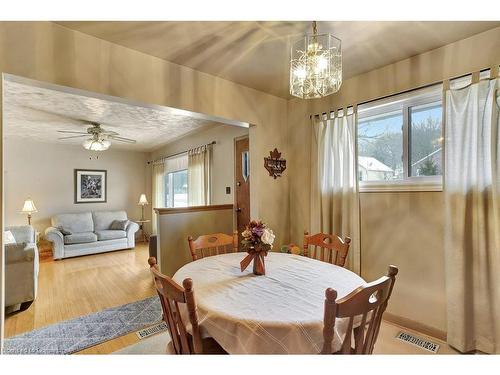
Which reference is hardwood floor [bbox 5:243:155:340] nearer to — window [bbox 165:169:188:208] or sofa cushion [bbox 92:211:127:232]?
sofa cushion [bbox 92:211:127:232]

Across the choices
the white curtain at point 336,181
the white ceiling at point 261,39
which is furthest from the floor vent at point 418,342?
the white ceiling at point 261,39

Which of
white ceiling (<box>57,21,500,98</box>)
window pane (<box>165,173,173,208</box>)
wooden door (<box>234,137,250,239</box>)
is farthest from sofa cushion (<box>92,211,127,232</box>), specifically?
white ceiling (<box>57,21,500,98</box>)

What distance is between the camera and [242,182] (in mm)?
3613

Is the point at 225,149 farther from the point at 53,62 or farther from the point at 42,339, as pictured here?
the point at 42,339

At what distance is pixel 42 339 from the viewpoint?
2086mm

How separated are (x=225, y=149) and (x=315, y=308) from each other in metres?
3.15

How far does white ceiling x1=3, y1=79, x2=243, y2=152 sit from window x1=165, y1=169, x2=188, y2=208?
945 mm

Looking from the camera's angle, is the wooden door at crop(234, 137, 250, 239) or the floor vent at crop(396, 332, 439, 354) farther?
the wooden door at crop(234, 137, 250, 239)

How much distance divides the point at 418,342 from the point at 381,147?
5.52ft

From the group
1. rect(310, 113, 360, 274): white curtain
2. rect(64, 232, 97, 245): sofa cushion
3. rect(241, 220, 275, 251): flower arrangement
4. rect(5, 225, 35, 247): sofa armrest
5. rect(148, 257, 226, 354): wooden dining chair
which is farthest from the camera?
rect(64, 232, 97, 245): sofa cushion

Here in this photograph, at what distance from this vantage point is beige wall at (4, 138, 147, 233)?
5094 mm

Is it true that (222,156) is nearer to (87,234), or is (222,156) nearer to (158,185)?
(158,185)
